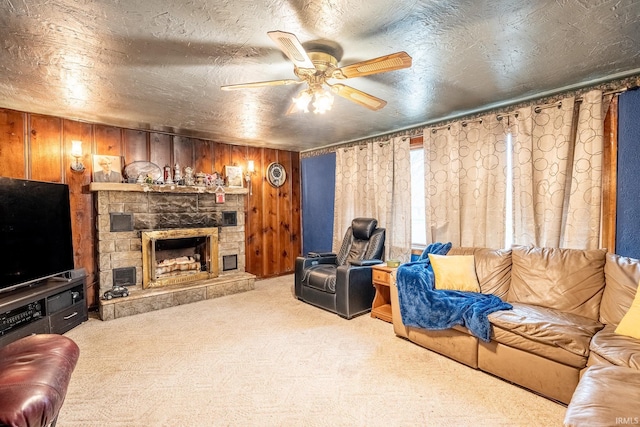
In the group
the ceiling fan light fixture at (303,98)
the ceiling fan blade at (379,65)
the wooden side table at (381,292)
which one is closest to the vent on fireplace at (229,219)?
the wooden side table at (381,292)

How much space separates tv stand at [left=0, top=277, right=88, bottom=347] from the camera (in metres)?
2.62

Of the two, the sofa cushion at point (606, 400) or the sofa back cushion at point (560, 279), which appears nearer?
the sofa cushion at point (606, 400)

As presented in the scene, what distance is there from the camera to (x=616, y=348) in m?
1.69

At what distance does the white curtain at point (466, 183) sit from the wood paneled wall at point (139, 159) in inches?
109

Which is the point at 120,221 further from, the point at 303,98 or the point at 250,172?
the point at 303,98

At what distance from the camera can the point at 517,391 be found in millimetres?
2064

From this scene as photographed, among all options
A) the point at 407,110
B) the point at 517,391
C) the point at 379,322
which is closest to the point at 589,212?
the point at 517,391

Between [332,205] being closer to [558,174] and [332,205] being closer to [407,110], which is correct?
[407,110]

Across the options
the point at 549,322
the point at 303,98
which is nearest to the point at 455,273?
the point at 549,322

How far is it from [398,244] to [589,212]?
6.68 feet

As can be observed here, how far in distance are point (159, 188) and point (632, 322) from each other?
4640 mm

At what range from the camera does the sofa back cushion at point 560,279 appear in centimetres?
230

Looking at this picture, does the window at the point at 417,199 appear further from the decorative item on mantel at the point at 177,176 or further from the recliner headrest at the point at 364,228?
the decorative item on mantel at the point at 177,176

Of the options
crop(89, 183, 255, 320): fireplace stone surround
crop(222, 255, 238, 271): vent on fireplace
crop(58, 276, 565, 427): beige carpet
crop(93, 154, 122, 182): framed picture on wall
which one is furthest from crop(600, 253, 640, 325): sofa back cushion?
crop(93, 154, 122, 182): framed picture on wall
